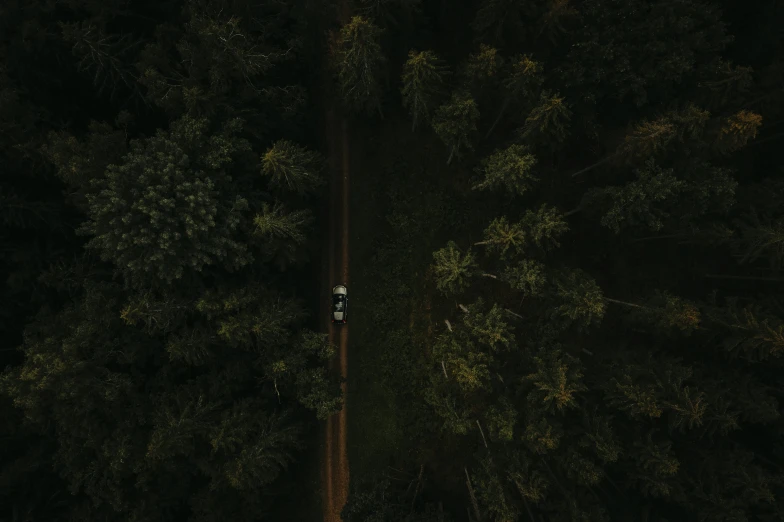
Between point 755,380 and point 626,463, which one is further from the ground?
point 755,380

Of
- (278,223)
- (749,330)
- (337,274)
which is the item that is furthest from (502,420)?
(337,274)

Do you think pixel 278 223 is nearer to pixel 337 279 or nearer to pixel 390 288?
pixel 337 279

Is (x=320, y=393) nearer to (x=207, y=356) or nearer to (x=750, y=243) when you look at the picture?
(x=207, y=356)

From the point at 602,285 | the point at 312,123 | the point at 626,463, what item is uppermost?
the point at 312,123

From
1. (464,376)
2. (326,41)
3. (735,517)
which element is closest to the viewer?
(735,517)

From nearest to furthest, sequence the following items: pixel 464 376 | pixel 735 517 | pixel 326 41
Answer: pixel 735 517
pixel 464 376
pixel 326 41

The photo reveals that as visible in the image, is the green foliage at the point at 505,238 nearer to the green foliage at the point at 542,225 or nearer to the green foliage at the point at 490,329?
the green foliage at the point at 542,225

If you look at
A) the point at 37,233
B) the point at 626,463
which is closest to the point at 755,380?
the point at 626,463
